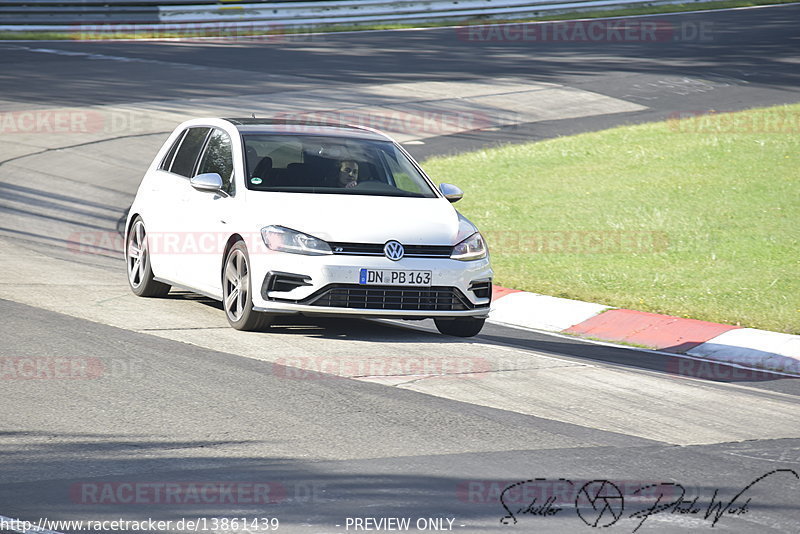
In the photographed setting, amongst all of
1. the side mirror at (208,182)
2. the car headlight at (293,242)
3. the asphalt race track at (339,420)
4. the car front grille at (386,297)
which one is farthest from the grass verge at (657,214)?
the side mirror at (208,182)

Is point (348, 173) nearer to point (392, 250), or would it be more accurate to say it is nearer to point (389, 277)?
point (392, 250)

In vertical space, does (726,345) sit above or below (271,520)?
below

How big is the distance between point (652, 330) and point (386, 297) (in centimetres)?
336

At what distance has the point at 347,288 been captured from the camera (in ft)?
30.1

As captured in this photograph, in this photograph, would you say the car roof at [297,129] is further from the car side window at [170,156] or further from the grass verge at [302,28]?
the grass verge at [302,28]

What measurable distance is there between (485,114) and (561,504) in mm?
19889

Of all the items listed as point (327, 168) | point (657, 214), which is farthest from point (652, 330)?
point (657, 214)

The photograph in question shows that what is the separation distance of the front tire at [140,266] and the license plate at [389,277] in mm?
2662

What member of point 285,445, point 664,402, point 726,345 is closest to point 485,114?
point 726,345

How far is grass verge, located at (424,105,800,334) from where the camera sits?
42.7 feet

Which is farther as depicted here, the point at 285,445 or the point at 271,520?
the point at 285,445

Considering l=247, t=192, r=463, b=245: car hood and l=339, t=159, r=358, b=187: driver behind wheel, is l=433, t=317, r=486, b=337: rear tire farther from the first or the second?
l=339, t=159, r=358, b=187: driver behind wheel

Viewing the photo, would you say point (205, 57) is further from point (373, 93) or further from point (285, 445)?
point (285, 445)

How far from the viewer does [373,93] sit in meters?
26.5
